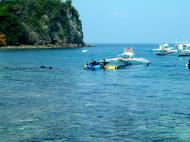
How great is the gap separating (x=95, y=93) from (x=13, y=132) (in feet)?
77.8

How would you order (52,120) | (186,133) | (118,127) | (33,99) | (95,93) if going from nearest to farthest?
1. (186,133)
2. (118,127)
3. (52,120)
4. (33,99)
5. (95,93)

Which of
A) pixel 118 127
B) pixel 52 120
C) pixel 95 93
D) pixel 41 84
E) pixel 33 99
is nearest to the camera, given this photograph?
pixel 118 127

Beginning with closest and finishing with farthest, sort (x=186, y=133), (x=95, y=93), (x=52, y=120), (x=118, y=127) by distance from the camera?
1. (x=186, y=133)
2. (x=118, y=127)
3. (x=52, y=120)
4. (x=95, y=93)

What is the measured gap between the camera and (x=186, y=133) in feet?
103

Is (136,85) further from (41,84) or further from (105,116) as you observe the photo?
(105,116)

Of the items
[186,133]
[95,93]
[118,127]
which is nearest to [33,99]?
[95,93]

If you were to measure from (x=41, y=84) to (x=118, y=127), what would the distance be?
32.6 meters

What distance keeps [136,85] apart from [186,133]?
34028 millimetres

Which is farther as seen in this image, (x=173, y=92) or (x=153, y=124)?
(x=173, y=92)

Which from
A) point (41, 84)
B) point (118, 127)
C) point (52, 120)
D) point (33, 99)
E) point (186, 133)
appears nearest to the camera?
point (186, 133)

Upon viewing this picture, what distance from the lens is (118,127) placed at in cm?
3353

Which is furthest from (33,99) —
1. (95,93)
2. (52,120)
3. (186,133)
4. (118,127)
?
(186,133)

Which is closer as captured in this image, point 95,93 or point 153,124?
point 153,124

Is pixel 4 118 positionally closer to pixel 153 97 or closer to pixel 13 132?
pixel 13 132
